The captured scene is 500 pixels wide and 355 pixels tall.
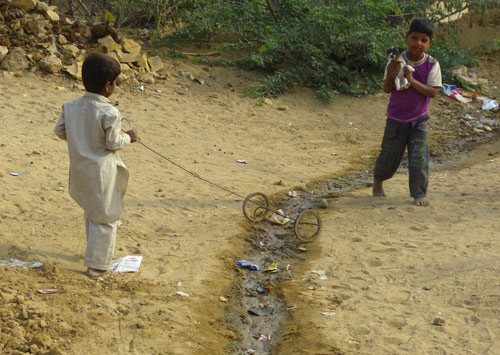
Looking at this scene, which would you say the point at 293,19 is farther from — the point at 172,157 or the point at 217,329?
the point at 217,329

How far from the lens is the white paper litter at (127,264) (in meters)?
4.30

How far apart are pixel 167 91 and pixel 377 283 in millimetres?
5201

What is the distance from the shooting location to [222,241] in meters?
4.99

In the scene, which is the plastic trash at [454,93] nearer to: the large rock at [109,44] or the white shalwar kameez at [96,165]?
the large rock at [109,44]

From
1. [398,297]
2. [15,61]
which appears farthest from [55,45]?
[398,297]

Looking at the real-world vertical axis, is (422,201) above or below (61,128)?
below

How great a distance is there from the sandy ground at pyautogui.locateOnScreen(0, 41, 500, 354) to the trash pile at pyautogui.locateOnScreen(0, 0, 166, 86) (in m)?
0.23

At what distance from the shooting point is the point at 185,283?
4.24m

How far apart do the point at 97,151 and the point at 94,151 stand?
17 millimetres

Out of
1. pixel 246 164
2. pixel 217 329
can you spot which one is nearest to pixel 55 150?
pixel 246 164

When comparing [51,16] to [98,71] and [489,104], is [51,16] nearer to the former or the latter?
[98,71]

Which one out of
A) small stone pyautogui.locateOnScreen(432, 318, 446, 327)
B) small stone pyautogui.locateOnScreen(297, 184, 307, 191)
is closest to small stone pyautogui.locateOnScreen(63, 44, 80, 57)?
small stone pyautogui.locateOnScreen(297, 184, 307, 191)

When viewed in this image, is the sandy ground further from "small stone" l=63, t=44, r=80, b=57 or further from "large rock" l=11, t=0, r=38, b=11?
"large rock" l=11, t=0, r=38, b=11

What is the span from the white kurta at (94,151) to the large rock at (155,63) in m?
5.42
